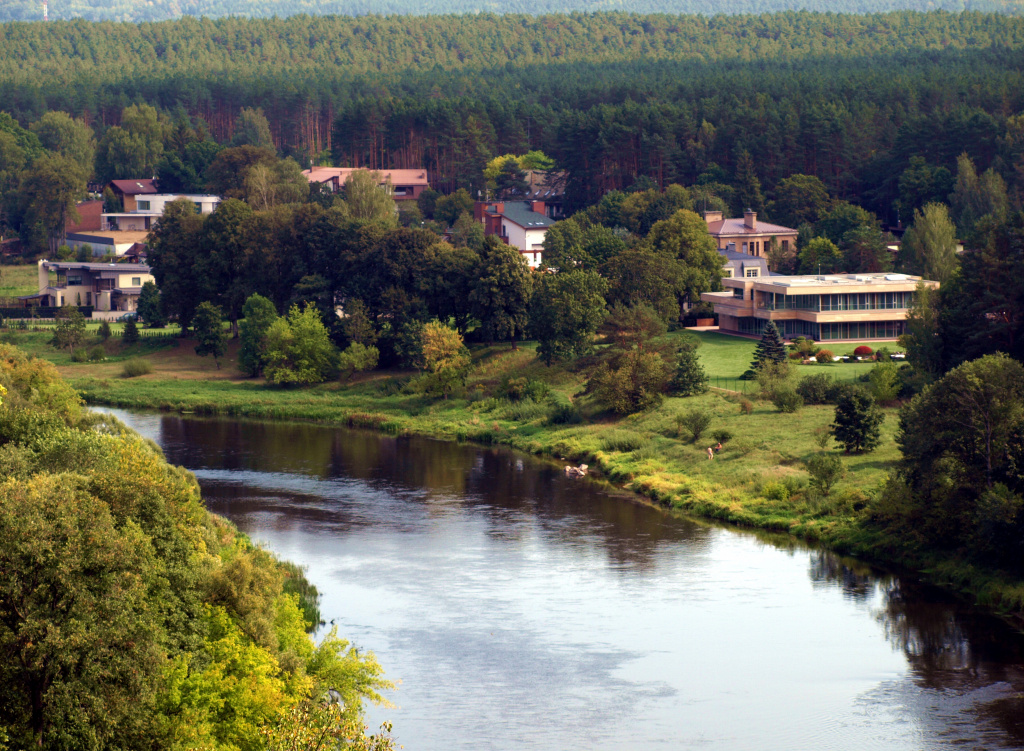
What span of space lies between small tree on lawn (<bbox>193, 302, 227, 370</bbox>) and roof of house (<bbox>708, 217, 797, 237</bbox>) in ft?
115

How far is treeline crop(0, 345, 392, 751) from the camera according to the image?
2219cm

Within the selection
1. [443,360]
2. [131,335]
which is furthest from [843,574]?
[131,335]

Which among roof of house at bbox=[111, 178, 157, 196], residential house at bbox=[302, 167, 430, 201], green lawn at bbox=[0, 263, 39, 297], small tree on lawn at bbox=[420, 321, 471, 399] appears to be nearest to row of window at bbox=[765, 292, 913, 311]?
small tree on lawn at bbox=[420, 321, 471, 399]

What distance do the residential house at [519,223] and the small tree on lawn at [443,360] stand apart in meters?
31.7

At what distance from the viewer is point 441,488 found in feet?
172

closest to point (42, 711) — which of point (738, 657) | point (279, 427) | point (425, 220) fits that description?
point (738, 657)

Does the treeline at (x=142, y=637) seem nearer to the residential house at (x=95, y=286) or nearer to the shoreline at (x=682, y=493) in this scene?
the shoreline at (x=682, y=493)

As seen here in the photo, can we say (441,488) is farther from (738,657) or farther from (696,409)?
(738,657)

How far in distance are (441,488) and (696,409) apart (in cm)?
1222

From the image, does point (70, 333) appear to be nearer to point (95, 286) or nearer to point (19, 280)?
point (95, 286)

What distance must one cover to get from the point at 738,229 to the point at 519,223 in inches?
740

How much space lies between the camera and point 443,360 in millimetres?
67625

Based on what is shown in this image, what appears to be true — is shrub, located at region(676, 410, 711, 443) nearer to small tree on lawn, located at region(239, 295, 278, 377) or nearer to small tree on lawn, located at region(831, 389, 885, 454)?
small tree on lawn, located at region(831, 389, 885, 454)

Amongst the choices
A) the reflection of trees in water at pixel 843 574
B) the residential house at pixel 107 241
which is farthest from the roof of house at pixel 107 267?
the reflection of trees in water at pixel 843 574
